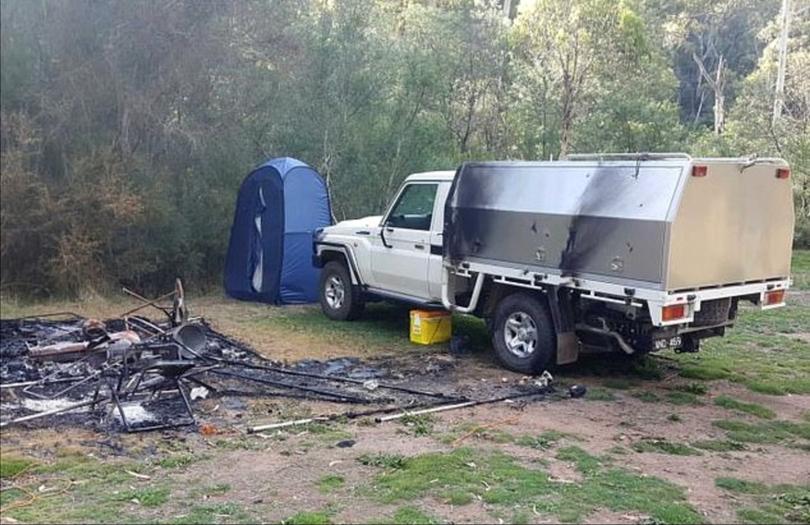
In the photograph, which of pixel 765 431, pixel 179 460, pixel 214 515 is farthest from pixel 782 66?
pixel 214 515

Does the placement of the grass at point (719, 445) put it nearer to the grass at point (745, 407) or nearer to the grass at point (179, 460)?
the grass at point (745, 407)

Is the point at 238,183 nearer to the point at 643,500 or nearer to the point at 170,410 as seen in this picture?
the point at 170,410

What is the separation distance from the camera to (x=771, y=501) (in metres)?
5.12

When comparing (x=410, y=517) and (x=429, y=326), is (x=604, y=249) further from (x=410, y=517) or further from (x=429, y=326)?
(x=410, y=517)

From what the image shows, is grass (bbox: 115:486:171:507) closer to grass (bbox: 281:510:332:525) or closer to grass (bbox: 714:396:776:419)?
grass (bbox: 281:510:332:525)

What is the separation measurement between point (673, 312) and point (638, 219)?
0.86 m

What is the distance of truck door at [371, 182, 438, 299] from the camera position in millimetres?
9562

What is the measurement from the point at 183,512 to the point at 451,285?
16.5 ft

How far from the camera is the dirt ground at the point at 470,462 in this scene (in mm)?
4734

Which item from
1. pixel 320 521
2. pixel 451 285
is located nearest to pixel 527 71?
pixel 451 285

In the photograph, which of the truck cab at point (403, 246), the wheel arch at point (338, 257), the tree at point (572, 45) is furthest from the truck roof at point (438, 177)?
the tree at point (572, 45)

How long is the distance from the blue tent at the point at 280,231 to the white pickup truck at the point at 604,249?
3172 mm

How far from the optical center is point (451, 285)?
9.16 metres

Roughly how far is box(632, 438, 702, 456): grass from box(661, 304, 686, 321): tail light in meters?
1.15
